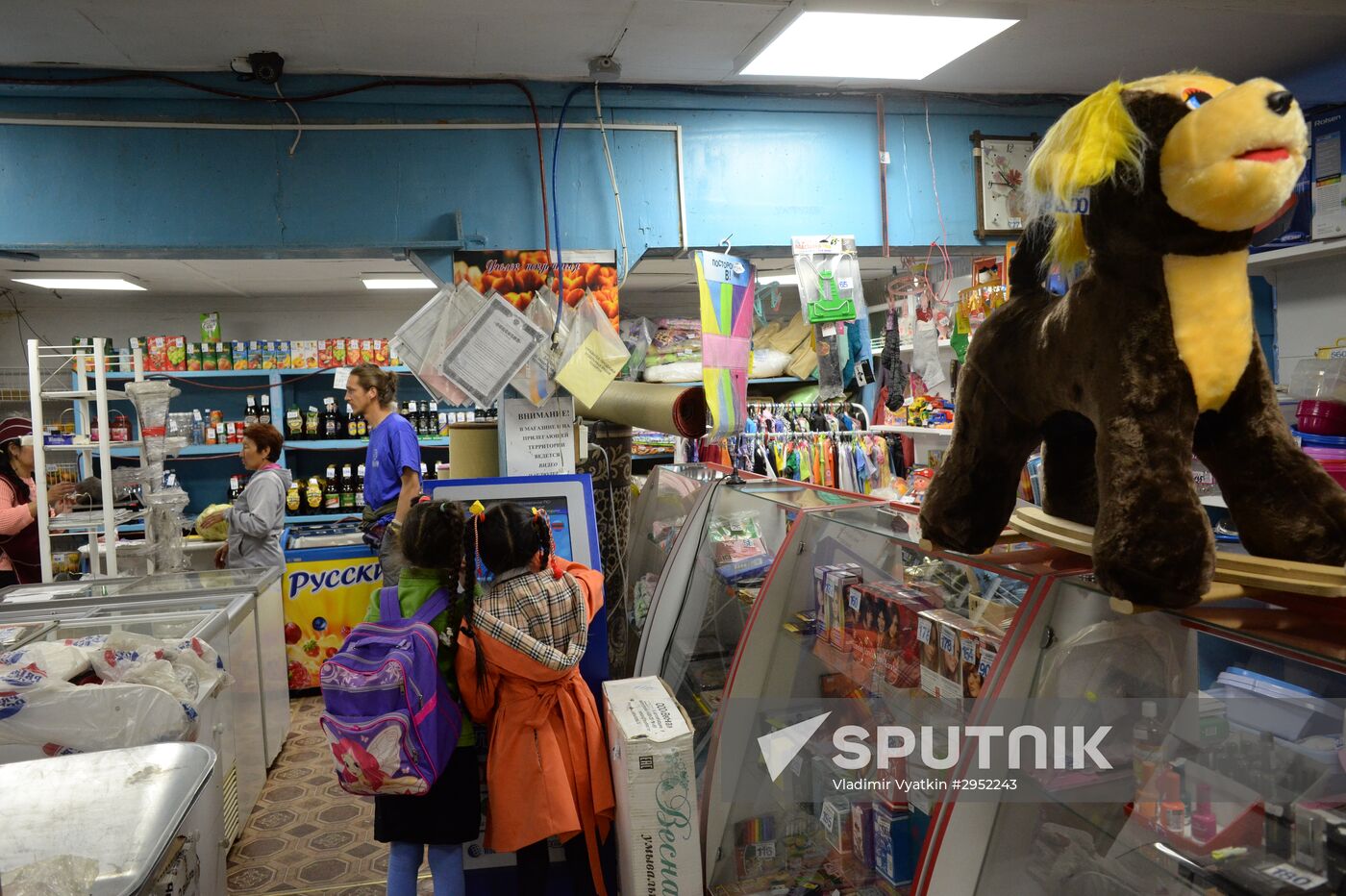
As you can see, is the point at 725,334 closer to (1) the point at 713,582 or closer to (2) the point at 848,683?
(1) the point at 713,582

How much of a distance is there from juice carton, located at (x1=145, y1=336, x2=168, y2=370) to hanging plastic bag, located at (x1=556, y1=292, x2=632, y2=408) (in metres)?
5.29

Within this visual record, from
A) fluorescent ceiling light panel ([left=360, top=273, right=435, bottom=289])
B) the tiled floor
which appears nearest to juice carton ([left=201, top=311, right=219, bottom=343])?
fluorescent ceiling light panel ([left=360, top=273, right=435, bottom=289])

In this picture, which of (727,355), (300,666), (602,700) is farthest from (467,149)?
(300,666)

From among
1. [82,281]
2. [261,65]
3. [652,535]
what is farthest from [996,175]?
[82,281]

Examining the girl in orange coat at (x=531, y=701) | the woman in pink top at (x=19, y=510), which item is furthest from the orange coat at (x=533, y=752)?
the woman in pink top at (x=19, y=510)

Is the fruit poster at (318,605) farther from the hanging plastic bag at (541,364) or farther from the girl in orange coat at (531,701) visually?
the girl in orange coat at (531,701)

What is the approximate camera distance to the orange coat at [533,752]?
2.40m

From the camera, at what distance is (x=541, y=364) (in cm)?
345

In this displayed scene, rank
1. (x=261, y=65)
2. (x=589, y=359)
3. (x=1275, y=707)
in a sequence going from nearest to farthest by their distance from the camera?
(x=1275, y=707) < (x=261, y=65) < (x=589, y=359)

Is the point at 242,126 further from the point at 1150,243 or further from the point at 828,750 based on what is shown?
the point at 1150,243

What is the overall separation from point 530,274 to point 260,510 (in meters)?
2.44

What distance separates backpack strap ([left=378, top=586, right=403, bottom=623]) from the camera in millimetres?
2479

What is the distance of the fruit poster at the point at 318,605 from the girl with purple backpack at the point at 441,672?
3.31 meters

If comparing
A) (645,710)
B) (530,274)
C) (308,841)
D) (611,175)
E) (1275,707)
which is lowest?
(308,841)
